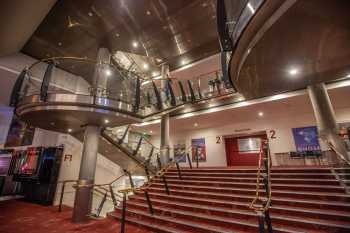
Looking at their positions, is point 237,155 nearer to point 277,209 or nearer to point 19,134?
point 277,209

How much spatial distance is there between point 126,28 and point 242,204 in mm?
Result: 7979

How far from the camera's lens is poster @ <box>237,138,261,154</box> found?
10.6 metres

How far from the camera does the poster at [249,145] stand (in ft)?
34.9

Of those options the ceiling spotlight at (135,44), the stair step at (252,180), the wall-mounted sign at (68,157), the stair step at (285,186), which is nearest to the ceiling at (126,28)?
the ceiling spotlight at (135,44)

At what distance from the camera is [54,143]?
853cm

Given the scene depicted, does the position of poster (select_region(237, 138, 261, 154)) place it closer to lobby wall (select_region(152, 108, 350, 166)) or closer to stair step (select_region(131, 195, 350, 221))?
lobby wall (select_region(152, 108, 350, 166))

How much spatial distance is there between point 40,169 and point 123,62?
275 inches

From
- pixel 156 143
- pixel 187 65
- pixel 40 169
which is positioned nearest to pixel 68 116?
pixel 40 169

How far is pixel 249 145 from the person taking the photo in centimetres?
1095

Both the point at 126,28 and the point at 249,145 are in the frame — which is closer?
the point at 126,28

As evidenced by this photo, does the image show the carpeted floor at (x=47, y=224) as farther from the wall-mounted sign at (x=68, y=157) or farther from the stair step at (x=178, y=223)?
the wall-mounted sign at (x=68, y=157)

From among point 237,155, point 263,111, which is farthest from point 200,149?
point 263,111

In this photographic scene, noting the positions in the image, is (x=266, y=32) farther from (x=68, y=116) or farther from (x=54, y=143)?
(x=54, y=143)

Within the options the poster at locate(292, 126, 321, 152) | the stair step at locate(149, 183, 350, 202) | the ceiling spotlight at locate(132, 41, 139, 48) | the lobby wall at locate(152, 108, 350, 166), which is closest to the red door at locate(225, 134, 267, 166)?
the lobby wall at locate(152, 108, 350, 166)
